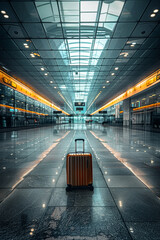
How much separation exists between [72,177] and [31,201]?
981 millimetres

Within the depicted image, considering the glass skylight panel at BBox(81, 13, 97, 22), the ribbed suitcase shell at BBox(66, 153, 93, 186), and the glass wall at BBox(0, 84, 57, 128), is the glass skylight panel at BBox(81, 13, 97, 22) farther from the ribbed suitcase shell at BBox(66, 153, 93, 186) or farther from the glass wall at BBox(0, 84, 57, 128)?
the glass wall at BBox(0, 84, 57, 128)

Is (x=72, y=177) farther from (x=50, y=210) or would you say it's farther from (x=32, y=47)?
(x=32, y=47)

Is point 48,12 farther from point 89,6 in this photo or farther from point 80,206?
point 80,206

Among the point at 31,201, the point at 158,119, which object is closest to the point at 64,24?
the point at 31,201

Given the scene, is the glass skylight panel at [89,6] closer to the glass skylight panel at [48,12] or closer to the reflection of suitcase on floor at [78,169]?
the glass skylight panel at [48,12]

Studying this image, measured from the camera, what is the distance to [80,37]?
9.76 m

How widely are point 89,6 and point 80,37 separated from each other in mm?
2579

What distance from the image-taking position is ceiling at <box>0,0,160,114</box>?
23.8 feet

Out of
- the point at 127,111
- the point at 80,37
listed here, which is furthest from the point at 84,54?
the point at 127,111

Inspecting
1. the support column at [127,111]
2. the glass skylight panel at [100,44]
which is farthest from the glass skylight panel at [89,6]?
the support column at [127,111]

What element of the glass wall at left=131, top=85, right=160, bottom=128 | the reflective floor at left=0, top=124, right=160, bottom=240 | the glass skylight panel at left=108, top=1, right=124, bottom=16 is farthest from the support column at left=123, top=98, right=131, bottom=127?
the reflective floor at left=0, top=124, right=160, bottom=240

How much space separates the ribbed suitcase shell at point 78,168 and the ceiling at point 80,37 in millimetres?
8088

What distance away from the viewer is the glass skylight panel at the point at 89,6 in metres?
7.05

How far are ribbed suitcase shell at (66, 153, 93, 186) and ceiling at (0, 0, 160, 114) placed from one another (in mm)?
8088
